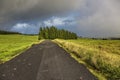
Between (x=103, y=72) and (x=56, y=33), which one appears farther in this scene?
(x=56, y=33)

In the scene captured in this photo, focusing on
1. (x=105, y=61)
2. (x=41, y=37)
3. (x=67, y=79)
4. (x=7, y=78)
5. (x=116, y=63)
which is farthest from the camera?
(x=41, y=37)

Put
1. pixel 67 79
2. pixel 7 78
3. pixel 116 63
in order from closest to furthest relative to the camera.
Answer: pixel 67 79, pixel 7 78, pixel 116 63

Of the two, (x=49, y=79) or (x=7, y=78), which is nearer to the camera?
(x=49, y=79)

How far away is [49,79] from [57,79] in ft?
1.66

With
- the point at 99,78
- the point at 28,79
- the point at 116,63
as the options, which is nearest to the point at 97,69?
the point at 116,63

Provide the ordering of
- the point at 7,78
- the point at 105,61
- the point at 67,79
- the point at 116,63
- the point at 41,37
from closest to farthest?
the point at 67,79 → the point at 7,78 → the point at 116,63 → the point at 105,61 → the point at 41,37

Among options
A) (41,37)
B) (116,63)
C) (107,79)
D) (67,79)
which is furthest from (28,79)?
(41,37)

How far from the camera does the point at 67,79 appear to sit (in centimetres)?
1476

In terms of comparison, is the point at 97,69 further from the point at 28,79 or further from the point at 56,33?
the point at 56,33

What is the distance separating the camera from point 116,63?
682 inches

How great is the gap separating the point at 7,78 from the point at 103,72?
267 inches

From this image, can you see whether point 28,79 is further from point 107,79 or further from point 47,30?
point 47,30

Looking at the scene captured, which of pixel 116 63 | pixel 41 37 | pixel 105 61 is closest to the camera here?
pixel 116 63

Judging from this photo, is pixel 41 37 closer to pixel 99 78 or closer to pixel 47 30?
pixel 47 30
